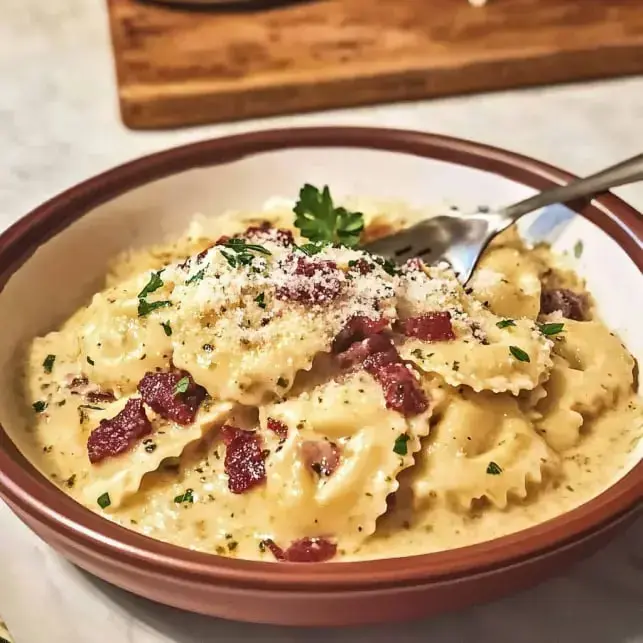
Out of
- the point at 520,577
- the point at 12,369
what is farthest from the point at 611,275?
the point at 12,369

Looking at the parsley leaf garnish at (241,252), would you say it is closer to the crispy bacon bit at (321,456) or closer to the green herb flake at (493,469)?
the crispy bacon bit at (321,456)

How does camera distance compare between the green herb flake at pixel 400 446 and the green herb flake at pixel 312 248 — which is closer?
the green herb flake at pixel 400 446

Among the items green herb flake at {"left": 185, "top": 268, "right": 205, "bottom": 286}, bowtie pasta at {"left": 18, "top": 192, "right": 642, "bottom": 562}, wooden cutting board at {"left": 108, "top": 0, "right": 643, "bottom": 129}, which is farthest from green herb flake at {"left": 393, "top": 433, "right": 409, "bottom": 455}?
wooden cutting board at {"left": 108, "top": 0, "right": 643, "bottom": 129}

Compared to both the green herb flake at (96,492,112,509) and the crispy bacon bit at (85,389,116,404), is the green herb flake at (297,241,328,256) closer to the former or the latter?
the crispy bacon bit at (85,389,116,404)

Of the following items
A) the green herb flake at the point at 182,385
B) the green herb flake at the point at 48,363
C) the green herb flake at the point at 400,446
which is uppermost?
the green herb flake at the point at 48,363

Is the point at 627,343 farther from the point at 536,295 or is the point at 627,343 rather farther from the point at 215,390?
the point at 215,390

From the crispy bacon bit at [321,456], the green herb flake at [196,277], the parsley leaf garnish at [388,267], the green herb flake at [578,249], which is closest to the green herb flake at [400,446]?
the crispy bacon bit at [321,456]
